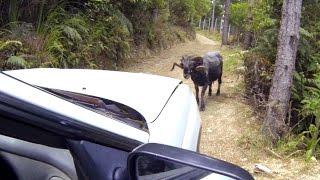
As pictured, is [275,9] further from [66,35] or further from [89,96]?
[89,96]

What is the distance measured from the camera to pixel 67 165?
168 cm

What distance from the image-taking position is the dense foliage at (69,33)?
945cm

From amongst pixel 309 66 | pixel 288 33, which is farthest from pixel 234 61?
pixel 288 33

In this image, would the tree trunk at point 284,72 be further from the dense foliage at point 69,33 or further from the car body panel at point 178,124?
the car body panel at point 178,124

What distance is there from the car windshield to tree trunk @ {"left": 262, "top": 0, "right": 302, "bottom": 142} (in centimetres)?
654

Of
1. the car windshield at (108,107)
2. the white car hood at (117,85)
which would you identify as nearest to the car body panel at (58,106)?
the car windshield at (108,107)

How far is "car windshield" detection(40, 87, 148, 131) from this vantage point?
77.7 inches

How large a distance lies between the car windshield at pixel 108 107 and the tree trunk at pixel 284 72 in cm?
654

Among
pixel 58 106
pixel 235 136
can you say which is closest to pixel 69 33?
pixel 235 136

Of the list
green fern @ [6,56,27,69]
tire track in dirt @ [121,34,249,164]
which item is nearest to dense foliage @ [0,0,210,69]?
green fern @ [6,56,27,69]

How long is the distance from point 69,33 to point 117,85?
28.0ft

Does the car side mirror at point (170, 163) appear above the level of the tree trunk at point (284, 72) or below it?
above

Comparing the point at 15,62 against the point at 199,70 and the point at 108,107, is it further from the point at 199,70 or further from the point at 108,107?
the point at 108,107

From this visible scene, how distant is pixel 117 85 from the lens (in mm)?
2766
